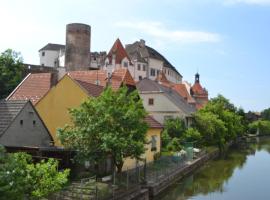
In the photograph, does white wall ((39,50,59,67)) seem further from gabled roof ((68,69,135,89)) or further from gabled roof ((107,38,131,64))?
gabled roof ((68,69,135,89))

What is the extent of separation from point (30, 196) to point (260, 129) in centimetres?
13159

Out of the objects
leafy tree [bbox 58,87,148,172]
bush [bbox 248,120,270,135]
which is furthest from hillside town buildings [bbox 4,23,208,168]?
bush [bbox 248,120,270,135]

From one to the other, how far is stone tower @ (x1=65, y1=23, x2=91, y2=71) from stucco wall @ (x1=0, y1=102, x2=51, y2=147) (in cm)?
2186

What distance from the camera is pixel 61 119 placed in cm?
3011

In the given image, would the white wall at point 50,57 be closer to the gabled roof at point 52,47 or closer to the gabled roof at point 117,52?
the gabled roof at point 52,47

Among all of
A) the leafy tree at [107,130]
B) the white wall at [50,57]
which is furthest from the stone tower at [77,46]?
the white wall at [50,57]

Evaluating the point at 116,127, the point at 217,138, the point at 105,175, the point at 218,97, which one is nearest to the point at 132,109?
the point at 116,127

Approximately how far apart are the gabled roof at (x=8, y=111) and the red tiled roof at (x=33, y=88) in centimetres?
871

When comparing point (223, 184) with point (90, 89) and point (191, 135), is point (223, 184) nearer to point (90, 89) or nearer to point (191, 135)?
point (90, 89)

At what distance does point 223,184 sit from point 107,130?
1767 cm

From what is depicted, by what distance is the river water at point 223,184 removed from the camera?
31.0m

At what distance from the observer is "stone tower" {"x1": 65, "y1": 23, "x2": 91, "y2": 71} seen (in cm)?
4834

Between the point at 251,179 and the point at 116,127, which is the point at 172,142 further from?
the point at 116,127

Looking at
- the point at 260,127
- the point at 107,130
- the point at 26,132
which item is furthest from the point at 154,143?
the point at 260,127
